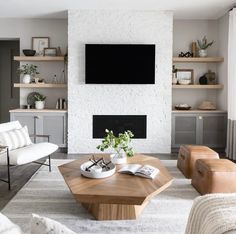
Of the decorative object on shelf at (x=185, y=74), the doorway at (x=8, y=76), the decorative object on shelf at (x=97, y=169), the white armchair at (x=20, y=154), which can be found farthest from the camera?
the doorway at (x=8, y=76)

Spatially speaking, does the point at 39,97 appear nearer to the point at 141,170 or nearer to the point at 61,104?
the point at 61,104

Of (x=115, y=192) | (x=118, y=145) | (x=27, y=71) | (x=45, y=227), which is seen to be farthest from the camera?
(x=27, y=71)

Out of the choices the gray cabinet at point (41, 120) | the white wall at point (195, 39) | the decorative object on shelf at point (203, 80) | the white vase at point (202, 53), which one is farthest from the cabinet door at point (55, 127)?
A: the white vase at point (202, 53)

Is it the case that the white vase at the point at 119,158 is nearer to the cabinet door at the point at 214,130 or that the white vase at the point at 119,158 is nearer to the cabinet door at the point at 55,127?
the cabinet door at the point at 55,127

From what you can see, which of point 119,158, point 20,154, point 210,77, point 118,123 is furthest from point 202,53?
point 20,154

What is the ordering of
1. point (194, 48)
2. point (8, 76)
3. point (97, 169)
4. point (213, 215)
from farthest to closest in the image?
1. point (8, 76)
2. point (194, 48)
3. point (97, 169)
4. point (213, 215)

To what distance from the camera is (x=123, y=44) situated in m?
5.67

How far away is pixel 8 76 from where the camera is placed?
7.98 meters

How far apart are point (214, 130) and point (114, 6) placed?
122 inches

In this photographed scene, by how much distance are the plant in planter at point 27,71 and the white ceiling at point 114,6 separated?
41.4 inches

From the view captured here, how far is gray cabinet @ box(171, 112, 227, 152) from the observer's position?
5.92 metres

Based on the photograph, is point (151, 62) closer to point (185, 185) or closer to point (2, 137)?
point (185, 185)

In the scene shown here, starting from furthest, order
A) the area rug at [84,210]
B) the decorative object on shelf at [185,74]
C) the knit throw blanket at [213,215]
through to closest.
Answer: the decorative object on shelf at [185,74], the area rug at [84,210], the knit throw blanket at [213,215]

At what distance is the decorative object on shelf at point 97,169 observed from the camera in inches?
114
